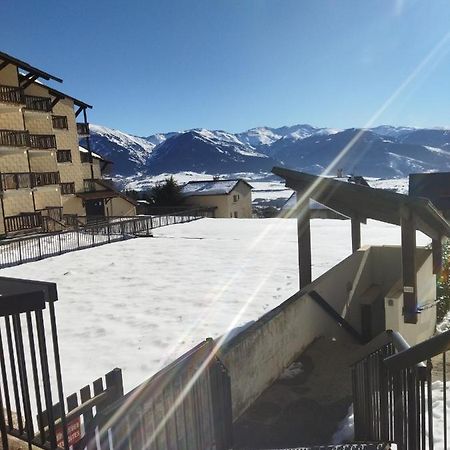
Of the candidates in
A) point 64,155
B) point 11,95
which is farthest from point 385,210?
point 64,155

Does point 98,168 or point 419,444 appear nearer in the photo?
point 419,444

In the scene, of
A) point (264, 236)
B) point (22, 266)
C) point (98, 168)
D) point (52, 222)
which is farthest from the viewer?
point (98, 168)

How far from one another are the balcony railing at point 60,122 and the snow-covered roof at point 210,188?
719 inches

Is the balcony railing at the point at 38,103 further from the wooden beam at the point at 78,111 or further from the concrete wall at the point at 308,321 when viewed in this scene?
the concrete wall at the point at 308,321

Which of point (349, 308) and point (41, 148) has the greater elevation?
point (41, 148)

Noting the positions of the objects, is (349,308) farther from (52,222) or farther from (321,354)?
(52,222)

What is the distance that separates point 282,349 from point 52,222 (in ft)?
78.1

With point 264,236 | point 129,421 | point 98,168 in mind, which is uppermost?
point 98,168

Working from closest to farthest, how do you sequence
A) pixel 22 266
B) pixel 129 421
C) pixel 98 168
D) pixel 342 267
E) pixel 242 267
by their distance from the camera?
pixel 129 421 → pixel 342 267 → pixel 242 267 → pixel 22 266 → pixel 98 168

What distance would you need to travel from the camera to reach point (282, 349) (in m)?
6.32

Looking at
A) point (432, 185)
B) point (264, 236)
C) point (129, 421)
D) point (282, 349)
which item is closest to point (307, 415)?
point (282, 349)

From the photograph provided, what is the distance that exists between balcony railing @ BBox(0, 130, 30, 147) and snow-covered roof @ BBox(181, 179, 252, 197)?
2321 centimetres

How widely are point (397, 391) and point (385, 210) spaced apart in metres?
4.89

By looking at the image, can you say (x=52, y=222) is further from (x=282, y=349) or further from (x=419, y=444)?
(x=419, y=444)
